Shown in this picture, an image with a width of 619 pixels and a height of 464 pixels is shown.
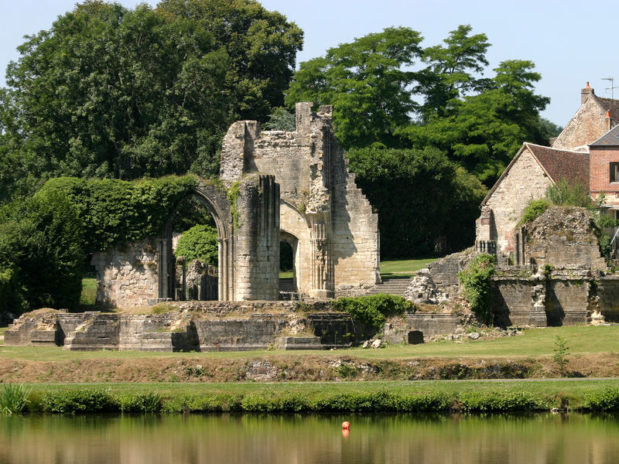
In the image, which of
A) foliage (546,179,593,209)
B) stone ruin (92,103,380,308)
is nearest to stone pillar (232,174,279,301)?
stone ruin (92,103,380,308)

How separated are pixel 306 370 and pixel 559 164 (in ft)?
91.8

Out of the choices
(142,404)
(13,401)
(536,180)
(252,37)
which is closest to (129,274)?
(13,401)

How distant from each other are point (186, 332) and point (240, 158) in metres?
15.0

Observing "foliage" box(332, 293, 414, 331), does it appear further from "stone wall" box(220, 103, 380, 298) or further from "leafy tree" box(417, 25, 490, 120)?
"leafy tree" box(417, 25, 490, 120)

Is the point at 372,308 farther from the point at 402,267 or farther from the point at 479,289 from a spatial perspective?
the point at 402,267

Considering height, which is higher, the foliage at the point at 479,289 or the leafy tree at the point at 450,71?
the leafy tree at the point at 450,71

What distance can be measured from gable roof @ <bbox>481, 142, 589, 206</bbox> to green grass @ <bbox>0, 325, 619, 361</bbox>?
1769 cm

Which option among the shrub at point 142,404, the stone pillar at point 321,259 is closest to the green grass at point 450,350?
the shrub at point 142,404

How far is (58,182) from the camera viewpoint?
4603 cm

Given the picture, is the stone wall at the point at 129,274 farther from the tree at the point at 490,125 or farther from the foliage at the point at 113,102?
the tree at the point at 490,125

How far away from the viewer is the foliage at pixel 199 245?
50.6 metres

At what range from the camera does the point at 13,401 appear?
27625 millimetres

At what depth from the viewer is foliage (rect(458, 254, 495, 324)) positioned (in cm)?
3888

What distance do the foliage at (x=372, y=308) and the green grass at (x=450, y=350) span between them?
3.58 feet
